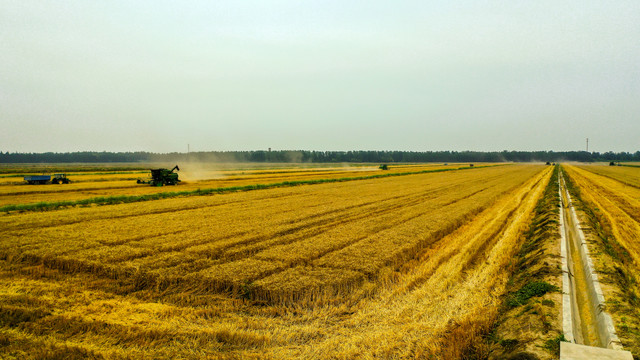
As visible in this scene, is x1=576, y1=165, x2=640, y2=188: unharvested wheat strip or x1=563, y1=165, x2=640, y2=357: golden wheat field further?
x1=576, y1=165, x2=640, y2=188: unharvested wheat strip

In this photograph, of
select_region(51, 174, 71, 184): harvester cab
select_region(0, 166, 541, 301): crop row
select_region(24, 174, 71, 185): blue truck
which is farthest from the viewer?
select_region(51, 174, 71, 184): harvester cab

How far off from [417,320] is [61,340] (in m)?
5.87

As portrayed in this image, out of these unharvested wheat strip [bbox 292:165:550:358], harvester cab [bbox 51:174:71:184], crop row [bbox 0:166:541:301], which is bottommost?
unharvested wheat strip [bbox 292:165:550:358]

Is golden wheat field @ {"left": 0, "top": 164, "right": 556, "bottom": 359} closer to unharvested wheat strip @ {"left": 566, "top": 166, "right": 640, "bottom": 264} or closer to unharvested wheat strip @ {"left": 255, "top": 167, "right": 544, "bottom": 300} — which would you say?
unharvested wheat strip @ {"left": 255, "top": 167, "right": 544, "bottom": 300}

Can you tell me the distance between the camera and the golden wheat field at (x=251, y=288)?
18.4ft

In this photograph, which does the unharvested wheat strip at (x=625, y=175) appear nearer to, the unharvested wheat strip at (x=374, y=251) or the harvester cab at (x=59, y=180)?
the unharvested wheat strip at (x=374, y=251)

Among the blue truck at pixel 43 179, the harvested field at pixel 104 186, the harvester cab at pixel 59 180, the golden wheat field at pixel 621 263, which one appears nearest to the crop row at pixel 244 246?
the golden wheat field at pixel 621 263

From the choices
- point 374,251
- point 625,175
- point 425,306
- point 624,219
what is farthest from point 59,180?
point 625,175

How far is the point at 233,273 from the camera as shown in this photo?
8539 millimetres

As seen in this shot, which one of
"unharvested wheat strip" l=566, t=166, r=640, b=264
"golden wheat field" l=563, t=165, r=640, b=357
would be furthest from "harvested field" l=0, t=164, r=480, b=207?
"unharvested wheat strip" l=566, t=166, r=640, b=264

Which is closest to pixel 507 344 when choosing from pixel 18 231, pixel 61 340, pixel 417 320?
pixel 417 320

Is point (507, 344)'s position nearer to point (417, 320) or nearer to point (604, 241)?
point (417, 320)

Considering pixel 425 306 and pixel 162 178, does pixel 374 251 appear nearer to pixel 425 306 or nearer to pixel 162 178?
pixel 425 306

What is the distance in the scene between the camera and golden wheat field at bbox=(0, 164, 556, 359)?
562 centimetres
